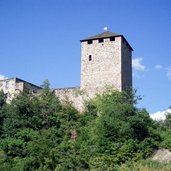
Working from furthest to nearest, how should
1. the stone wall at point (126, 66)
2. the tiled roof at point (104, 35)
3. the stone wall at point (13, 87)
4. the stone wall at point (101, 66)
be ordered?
the stone wall at point (13, 87), the tiled roof at point (104, 35), the stone wall at point (126, 66), the stone wall at point (101, 66)

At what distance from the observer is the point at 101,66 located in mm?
36312

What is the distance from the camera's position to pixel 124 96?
109 ft

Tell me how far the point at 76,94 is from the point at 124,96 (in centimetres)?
485

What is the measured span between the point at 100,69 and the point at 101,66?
25cm

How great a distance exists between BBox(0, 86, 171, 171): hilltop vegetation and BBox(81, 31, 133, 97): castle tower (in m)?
→ 1.31

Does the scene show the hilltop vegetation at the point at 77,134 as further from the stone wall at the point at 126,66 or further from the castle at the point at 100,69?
the stone wall at the point at 126,66

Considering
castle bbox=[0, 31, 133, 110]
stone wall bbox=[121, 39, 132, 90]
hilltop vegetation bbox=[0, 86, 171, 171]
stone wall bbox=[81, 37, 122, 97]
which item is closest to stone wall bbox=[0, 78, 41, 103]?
castle bbox=[0, 31, 133, 110]

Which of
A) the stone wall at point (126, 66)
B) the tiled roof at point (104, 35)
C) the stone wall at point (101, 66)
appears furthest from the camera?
the tiled roof at point (104, 35)

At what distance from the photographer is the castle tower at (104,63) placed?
35.8m

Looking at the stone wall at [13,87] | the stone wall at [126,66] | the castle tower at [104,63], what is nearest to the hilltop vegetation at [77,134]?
the castle tower at [104,63]

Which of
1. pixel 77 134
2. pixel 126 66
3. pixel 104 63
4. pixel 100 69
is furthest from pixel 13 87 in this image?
pixel 126 66

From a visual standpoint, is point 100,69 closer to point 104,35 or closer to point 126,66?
point 126,66

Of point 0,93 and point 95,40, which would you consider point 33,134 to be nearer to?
point 0,93

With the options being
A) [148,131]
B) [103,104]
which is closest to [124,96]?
[103,104]
